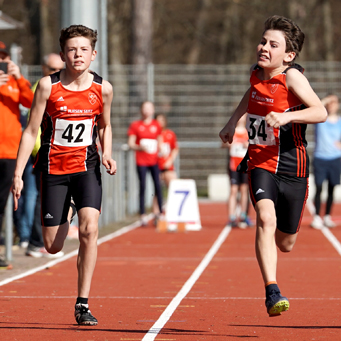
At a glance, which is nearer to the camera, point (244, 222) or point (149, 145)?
point (244, 222)

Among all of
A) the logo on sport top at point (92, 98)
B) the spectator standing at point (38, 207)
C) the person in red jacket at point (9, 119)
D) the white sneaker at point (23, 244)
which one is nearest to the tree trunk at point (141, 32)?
the white sneaker at point (23, 244)

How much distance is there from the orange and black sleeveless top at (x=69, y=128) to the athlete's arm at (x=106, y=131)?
0.05m

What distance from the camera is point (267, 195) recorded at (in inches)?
232

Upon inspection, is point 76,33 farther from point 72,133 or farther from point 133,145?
point 133,145

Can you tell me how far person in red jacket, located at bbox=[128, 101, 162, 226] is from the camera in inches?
615

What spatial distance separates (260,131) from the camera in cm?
598

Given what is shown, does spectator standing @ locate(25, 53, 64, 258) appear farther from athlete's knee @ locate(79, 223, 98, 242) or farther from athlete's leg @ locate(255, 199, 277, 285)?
athlete's leg @ locate(255, 199, 277, 285)

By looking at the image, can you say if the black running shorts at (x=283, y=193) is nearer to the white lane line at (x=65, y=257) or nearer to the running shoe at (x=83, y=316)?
the running shoe at (x=83, y=316)

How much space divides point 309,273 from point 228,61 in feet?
101

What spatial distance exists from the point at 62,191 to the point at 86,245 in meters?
0.44

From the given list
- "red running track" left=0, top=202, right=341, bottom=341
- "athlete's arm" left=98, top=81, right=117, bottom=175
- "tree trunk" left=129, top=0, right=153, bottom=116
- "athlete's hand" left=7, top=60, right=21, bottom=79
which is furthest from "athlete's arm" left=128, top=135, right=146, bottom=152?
"athlete's arm" left=98, top=81, right=117, bottom=175

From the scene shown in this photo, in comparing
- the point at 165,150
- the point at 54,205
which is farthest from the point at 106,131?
the point at 165,150

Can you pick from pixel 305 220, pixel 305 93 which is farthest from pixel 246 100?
pixel 305 220

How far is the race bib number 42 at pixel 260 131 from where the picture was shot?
5961 millimetres
